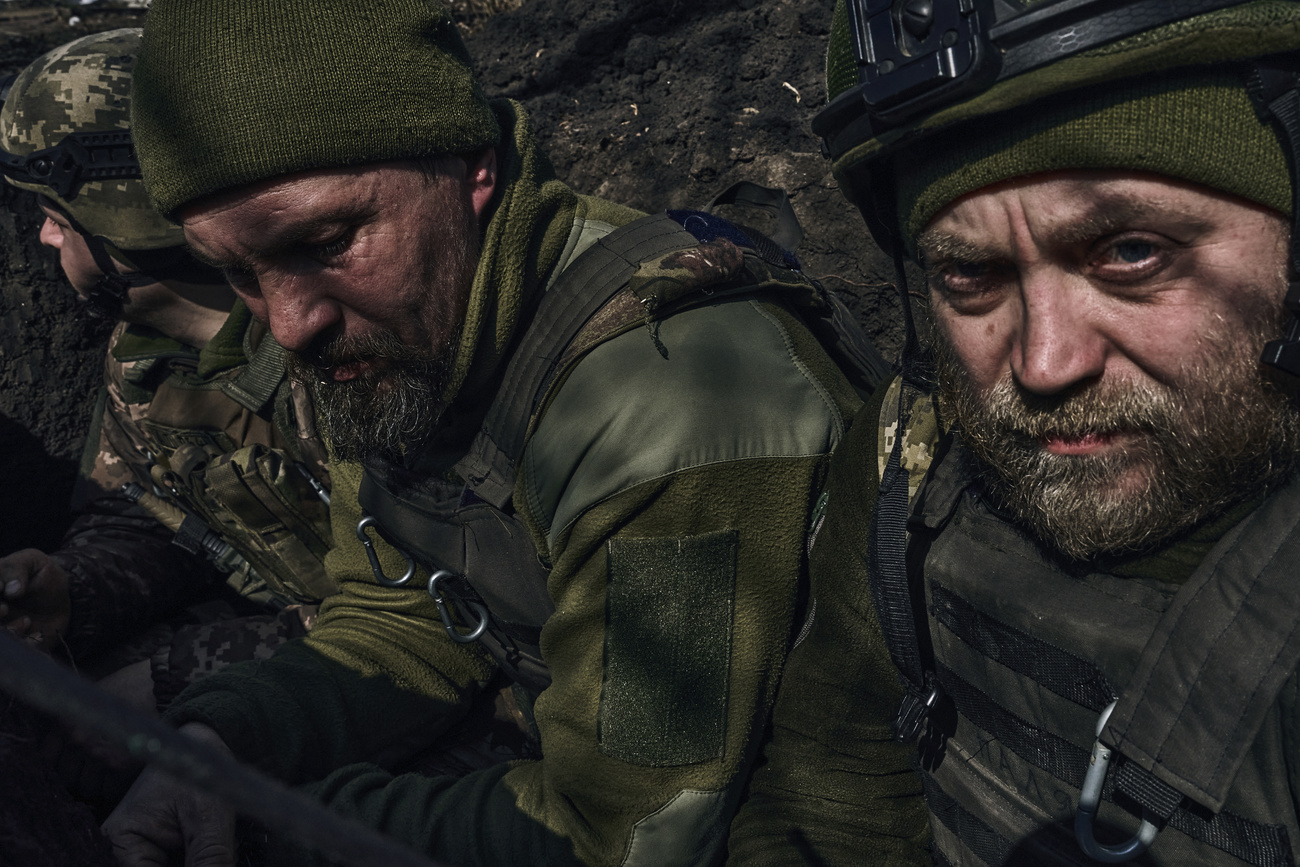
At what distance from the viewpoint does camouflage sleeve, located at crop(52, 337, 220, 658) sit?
3.44 metres

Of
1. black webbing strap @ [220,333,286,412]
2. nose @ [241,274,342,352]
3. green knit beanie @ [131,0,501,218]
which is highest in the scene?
green knit beanie @ [131,0,501,218]

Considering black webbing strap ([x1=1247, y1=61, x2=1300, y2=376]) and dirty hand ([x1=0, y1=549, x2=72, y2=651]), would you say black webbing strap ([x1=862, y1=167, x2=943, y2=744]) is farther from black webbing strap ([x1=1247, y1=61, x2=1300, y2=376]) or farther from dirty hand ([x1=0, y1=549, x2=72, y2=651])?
dirty hand ([x1=0, y1=549, x2=72, y2=651])

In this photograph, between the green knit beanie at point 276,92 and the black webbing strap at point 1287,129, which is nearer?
the black webbing strap at point 1287,129

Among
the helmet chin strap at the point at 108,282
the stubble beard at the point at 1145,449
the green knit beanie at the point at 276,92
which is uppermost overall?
the green knit beanie at the point at 276,92

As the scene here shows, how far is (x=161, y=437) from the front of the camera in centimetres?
362

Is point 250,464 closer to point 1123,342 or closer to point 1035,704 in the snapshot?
point 1035,704

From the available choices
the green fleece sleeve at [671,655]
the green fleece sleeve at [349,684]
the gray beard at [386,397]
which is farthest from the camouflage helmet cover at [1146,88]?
the green fleece sleeve at [349,684]

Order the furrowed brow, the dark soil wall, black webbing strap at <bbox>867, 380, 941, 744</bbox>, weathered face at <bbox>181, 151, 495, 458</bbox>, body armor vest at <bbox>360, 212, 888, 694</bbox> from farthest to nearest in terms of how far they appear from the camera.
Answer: the dark soil wall
weathered face at <bbox>181, 151, 495, 458</bbox>
body armor vest at <bbox>360, 212, 888, 694</bbox>
black webbing strap at <bbox>867, 380, 941, 744</bbox>
the furrowed brow

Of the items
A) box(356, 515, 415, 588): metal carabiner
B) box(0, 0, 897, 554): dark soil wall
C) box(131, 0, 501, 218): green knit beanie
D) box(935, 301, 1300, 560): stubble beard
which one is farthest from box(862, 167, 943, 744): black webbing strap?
box(0, 0, 897, 554): dark soil wall

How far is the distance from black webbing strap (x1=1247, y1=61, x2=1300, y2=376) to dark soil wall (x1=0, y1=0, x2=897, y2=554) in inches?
81.9

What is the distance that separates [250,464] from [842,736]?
223cm

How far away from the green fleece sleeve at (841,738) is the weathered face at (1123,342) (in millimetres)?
416

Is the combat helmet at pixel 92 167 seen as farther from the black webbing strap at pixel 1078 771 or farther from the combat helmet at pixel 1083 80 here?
the black webbing strap at pixel 1078 771

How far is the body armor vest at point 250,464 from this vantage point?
3148mm
